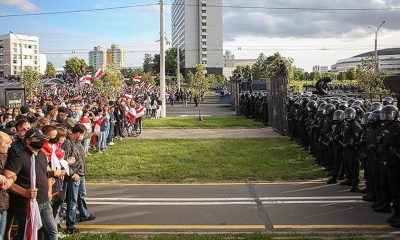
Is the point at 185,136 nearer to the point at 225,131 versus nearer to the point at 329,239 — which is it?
the point at 225,131

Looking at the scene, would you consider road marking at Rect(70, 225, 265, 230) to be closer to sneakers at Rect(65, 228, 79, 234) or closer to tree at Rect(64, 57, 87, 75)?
sneakers at Rect(65, 228, 79, 234)

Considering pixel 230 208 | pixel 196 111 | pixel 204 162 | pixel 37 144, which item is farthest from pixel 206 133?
pixel 196 111

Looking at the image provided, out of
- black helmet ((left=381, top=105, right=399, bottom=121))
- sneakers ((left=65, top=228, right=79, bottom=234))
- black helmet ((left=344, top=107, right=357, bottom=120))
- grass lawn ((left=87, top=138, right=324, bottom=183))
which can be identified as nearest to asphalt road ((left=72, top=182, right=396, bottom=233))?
sneakers ((left=65, top=228, right=79, bottom=234))

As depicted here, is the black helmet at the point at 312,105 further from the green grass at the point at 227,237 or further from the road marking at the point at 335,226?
the green grass at the point at 227,237

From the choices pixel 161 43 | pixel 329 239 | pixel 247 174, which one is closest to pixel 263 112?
pixel 161 43

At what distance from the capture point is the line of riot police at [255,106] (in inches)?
1018

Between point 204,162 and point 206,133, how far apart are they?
8.15 metres

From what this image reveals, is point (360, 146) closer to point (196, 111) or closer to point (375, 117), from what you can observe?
point (375, 117)

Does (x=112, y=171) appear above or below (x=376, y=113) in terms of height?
below

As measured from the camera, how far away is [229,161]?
536 inches

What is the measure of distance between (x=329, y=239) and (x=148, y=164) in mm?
7583

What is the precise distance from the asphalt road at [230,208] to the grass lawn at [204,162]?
91 centimetres

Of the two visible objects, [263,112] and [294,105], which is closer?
[294,105]

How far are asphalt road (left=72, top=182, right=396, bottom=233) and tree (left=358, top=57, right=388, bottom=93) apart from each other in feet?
89.6
